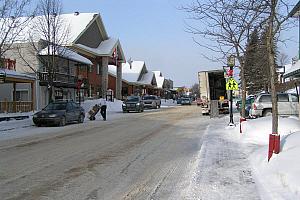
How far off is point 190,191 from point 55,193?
239cm

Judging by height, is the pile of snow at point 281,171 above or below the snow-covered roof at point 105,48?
below

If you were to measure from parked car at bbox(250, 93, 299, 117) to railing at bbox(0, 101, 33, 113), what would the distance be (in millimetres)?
17734

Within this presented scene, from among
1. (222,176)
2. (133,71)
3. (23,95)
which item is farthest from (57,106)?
(133,71)

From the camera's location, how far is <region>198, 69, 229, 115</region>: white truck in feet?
114

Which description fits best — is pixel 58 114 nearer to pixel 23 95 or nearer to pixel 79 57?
pixel 23 95

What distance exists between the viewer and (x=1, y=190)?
303 inches

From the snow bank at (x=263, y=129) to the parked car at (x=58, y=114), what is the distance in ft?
40.8

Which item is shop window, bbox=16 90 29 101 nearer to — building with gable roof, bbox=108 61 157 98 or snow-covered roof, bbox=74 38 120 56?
snow-covered roof, bbox=74 38 120 56

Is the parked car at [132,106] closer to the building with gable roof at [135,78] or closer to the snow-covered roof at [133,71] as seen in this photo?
the building with gable roof at [135,78]

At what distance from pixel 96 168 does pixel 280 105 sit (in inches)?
696

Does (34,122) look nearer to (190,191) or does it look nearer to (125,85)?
(190,191)

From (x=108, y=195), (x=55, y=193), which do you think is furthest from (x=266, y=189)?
(x=55, y=193)

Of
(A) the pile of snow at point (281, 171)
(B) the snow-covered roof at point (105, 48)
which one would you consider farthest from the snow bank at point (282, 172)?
(B) the snow-covered roof at point (105, 48)

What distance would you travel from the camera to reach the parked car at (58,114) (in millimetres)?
25055
